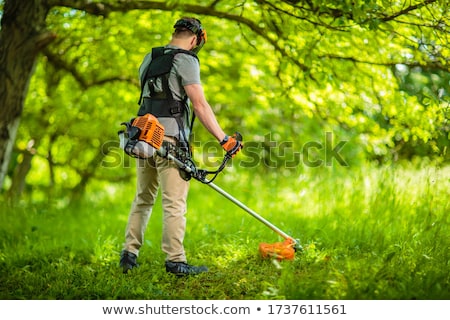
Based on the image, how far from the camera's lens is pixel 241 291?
3748 millimetres

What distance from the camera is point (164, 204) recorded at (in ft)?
13.2

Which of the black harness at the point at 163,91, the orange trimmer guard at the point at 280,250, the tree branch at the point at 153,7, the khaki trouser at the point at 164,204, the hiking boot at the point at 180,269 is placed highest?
the tree branch at the point at 153,7

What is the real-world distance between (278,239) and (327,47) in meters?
2.00

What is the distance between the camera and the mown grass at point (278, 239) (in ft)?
11.3

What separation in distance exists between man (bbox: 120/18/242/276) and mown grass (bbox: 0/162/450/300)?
377mm

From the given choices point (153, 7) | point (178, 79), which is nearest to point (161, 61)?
point (178, 79)

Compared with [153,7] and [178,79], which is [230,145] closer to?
[178,79]

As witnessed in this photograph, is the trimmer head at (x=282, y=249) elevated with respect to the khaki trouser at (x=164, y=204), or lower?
lower

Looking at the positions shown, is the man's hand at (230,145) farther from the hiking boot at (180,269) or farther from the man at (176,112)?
the hiking boot at (180,269)

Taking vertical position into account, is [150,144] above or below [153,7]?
below

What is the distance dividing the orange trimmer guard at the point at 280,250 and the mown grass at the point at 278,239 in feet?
0.24

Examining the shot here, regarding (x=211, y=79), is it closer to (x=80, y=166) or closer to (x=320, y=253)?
(x=80, y=166)

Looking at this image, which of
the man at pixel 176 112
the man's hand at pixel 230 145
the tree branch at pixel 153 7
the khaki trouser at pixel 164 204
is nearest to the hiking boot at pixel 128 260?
the khaki trouser at pixel 164 204

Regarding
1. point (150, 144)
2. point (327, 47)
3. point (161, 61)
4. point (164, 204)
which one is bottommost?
point (164, 204)
